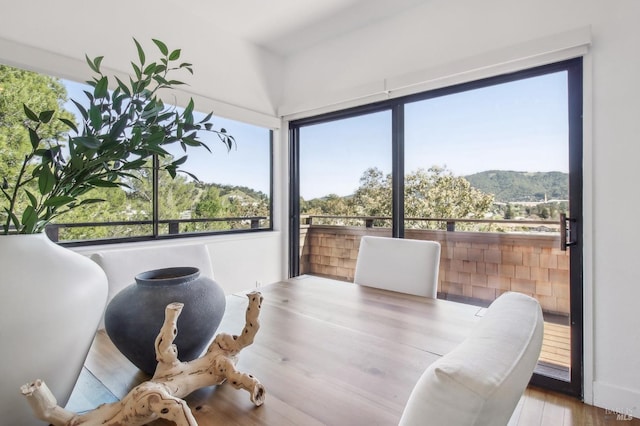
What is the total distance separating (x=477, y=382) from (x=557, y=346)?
2141 mm

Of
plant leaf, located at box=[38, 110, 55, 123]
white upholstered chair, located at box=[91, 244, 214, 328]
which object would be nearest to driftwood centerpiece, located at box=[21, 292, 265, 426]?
plant leaf, located at box=[38, 110, 55, 123]

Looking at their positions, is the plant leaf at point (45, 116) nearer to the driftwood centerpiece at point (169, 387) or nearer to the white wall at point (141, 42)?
the driftwood centerpiece at point (169, 387)

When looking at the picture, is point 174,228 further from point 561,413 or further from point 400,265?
point 561,413

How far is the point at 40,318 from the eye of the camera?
0.61 m

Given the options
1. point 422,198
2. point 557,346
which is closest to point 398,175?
point 422,198

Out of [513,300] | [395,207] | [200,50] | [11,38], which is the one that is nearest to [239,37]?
[200,50]

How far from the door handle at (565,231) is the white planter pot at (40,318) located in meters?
2.31

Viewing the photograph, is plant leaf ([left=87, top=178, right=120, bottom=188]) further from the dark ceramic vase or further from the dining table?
the dining table

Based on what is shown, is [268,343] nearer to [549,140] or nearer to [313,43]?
[549,140]

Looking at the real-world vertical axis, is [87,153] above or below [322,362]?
above

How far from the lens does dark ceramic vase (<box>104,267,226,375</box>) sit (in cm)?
78

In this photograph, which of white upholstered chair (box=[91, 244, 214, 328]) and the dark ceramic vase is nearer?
the dark ceramic vase

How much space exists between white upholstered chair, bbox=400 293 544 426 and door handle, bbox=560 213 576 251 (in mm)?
1795

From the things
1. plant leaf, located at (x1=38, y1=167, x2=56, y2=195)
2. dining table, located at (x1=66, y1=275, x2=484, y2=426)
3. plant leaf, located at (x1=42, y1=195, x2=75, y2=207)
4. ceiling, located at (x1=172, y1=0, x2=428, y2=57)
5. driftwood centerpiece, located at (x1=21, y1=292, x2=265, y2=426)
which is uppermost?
ceiling, located at (x1=172, y1=0, x2=428, y2=57)
